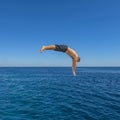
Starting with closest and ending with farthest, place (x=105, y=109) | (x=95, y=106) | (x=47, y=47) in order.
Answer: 1. (x=47, y=47)
2. (x=105, y=109)
3. (x=95, y=106)

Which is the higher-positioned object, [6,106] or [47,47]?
[47,47]

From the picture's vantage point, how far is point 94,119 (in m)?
28.5

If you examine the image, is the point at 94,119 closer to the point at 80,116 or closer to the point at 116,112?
the point at 80,116

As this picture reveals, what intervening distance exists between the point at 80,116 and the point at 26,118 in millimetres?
8510

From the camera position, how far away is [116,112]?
3183 centimetres

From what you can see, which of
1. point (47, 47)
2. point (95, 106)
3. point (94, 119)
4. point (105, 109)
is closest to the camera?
point (47, 47)

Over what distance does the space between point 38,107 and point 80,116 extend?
9.40 m

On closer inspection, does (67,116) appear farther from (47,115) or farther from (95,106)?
(95,106)

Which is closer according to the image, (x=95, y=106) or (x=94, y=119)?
(x=94, y=119)

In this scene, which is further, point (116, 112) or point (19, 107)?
point (19, 107)

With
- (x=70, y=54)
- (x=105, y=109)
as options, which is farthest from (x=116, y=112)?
(x=70, y=54)

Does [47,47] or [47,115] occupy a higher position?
[47,47]

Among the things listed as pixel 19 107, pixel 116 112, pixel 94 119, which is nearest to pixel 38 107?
pixel 19 107

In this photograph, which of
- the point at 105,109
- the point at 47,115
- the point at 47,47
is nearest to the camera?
the point at 47,47
